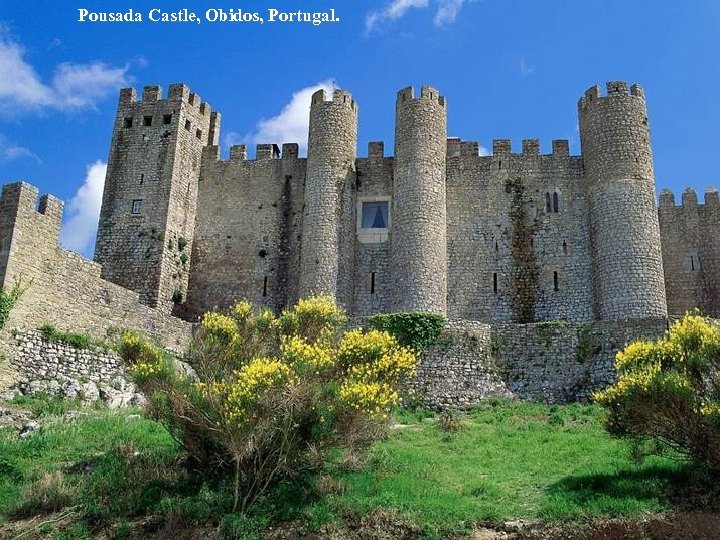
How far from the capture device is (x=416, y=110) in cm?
3191

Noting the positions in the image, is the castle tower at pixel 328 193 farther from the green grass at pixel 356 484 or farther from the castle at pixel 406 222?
the green grass at pixel 356 484

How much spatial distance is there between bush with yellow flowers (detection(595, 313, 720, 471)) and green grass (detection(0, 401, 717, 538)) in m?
0.71

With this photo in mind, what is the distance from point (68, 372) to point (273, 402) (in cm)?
998

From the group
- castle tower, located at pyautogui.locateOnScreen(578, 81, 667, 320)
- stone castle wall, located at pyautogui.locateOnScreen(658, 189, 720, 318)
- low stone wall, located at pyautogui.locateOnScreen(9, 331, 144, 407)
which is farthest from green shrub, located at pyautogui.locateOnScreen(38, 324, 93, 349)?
stone castle wall, located at pyautogui.locateOnScreen(658, 189, 720, 318)

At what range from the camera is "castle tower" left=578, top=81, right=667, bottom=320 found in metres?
28.9

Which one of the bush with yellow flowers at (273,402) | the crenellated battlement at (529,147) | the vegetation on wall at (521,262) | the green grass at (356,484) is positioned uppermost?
the crenellated battlement at (529,147)

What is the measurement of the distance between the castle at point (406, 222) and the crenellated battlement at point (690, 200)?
0.06 meters

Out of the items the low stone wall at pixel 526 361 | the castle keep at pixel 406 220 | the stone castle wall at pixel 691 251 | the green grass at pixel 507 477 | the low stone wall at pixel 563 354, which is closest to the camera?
the green grass at pixel 507 477

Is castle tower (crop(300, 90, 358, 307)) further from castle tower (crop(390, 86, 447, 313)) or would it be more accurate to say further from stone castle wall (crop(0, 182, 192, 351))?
stone castle wall (crop(0, 182, 192, 351))

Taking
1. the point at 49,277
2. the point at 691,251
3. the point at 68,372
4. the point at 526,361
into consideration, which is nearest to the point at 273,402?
the point at 68,372

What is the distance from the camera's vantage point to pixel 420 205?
30.7m

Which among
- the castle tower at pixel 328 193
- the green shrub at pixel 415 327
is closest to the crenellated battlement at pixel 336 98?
the castle tower at pixel 328 193

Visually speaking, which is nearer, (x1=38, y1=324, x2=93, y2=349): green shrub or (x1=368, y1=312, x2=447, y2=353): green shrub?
(x1=38, y1=324, x2=93, y2=349): green shrub

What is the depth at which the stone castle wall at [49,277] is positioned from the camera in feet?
72.8
